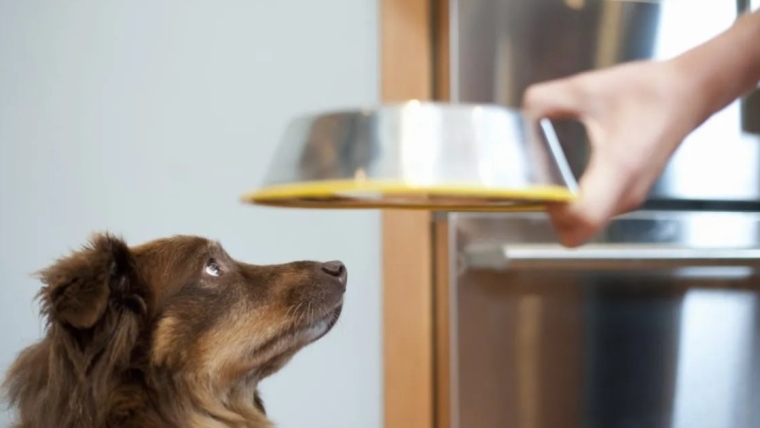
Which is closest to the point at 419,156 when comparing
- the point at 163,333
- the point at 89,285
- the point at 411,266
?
the point at 89,285

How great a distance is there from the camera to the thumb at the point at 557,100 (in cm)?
68

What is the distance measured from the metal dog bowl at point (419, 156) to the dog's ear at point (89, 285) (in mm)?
424

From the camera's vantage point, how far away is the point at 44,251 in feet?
4.95

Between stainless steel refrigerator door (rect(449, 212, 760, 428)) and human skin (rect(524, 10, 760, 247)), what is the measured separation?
2.40ft

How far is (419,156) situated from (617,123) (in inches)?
9.9

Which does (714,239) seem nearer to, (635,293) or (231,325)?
(635,293)

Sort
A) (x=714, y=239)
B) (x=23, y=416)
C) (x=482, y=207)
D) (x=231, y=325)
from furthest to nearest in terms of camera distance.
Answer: (x=714, y=239), (x=231, y=325), (x=23, y=416), (x=482, y=207)

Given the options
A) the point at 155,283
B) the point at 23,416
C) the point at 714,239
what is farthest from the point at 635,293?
the point at 23,416

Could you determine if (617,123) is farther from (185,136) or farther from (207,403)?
(185,136)

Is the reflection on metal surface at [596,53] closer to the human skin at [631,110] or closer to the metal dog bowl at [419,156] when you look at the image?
the human skin at [631,110]

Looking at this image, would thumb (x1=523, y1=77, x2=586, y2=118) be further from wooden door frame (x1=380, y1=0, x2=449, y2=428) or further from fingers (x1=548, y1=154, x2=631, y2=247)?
wooden door frame (x1=380, y1=0, x2=449, y2=428)

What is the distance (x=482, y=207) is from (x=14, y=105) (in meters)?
1.17

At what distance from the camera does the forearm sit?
2.41 ft

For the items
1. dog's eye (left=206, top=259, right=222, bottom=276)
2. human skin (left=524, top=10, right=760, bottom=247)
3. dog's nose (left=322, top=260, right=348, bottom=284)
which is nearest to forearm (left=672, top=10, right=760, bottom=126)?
human skin (left=524, top=10, right=760, bottom=247)
